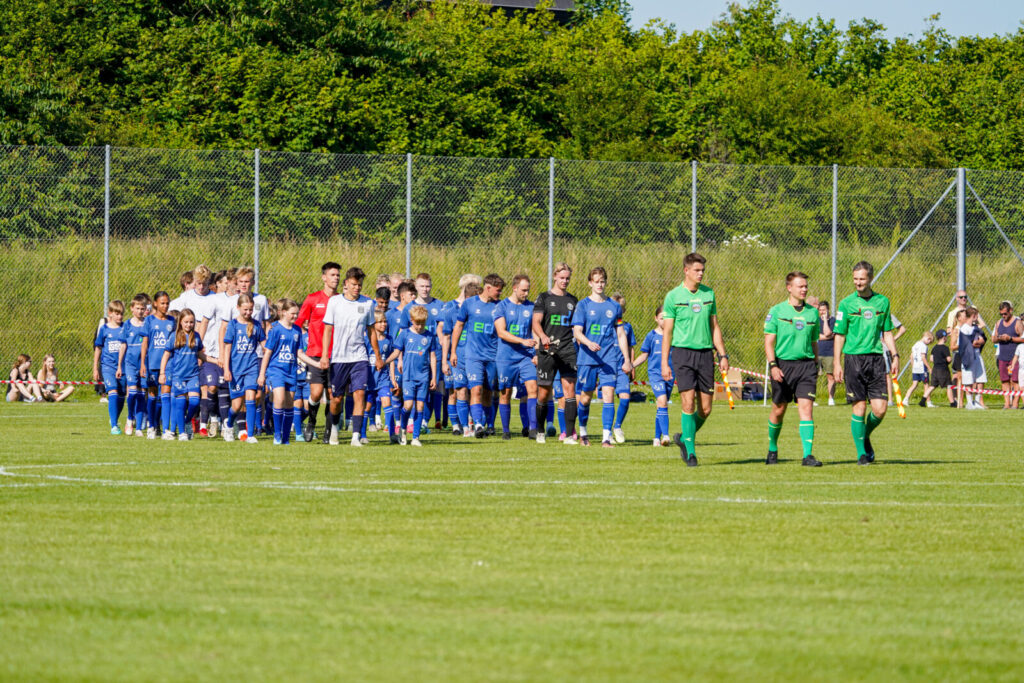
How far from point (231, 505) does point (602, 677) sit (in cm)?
557

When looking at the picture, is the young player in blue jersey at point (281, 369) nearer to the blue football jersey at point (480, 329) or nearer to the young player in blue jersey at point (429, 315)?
the young player in blue jersey at point (429, 315)

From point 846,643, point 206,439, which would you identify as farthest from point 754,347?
point 846,643

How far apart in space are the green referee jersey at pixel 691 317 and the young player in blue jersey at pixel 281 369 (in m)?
5.05

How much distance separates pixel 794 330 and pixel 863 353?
846 mm

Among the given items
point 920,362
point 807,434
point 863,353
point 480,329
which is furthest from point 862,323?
point 920,362

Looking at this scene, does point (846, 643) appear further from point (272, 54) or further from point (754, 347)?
point (272, 54)

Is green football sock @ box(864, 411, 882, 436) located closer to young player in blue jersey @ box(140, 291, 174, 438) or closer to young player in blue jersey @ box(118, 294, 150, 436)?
young player in blue jersey @ box(140, 291, 174, 438)

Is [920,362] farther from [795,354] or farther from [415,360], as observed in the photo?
[795,354]

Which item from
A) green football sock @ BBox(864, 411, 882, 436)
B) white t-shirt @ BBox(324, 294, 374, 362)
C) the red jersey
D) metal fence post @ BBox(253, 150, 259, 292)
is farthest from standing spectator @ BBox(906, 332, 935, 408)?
white t-shirt @ BBox(324, 294, 374, 362)

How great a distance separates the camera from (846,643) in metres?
6.14

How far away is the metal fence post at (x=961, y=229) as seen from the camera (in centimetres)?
3209

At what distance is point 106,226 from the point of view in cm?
2845

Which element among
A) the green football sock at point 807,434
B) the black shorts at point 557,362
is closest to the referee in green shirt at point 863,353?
the green football sock at point 807,434

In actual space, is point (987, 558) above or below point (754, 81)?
below
